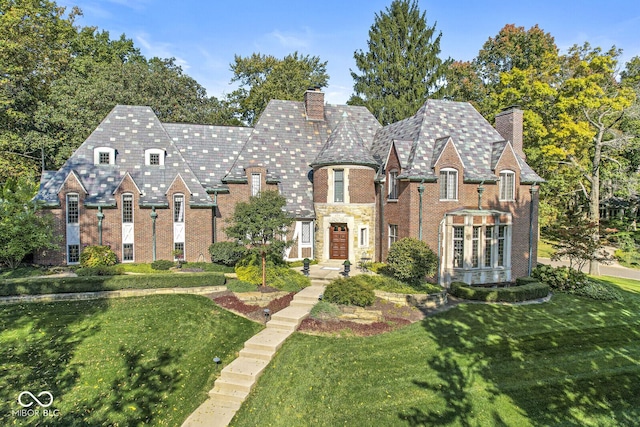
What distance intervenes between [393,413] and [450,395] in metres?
2.18

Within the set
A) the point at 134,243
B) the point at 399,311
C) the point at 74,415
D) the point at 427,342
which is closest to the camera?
the point at 74,415

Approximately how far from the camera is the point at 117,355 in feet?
45.8

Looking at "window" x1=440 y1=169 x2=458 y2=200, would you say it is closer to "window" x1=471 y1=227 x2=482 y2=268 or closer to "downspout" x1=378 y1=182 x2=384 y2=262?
"window" x1=471 y1=227 x2=482 y2=268

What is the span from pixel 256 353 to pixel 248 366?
0.80 meters

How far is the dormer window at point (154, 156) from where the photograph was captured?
1021 inches

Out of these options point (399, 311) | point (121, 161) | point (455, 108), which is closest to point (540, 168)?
point (455, 108)

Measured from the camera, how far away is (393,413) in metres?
11.2

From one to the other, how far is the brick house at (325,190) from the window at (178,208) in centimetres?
7

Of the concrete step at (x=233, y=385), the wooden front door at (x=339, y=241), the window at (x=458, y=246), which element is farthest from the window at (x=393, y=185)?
the concrete step at (x=233, y=385)

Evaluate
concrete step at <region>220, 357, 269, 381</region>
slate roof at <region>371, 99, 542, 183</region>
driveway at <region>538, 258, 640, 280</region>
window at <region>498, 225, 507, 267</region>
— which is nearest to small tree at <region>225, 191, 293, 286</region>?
concrete step at <region>220, 357, 269, 381</region>

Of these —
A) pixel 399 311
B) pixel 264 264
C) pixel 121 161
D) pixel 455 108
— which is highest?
pixel 455 108

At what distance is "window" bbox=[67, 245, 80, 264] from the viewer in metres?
23.7

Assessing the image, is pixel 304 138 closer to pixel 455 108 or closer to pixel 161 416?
pixel 455 108

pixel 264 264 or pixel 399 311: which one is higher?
pixel 264 264
